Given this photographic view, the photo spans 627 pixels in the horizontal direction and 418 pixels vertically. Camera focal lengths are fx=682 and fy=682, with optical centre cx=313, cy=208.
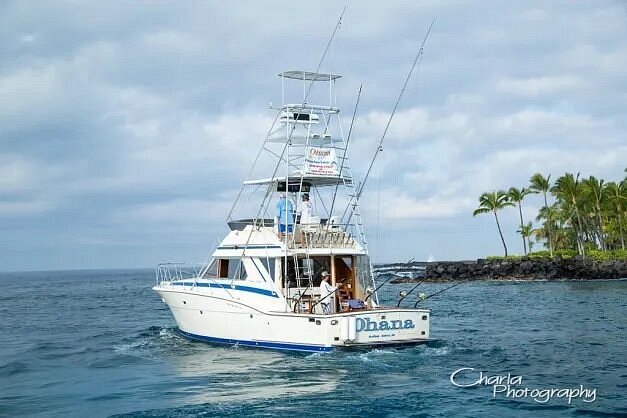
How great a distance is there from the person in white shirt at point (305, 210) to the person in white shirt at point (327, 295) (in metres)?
1.85

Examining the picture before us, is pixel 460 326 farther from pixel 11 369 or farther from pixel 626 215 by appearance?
pixel 626 215

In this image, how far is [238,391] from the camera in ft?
44.6

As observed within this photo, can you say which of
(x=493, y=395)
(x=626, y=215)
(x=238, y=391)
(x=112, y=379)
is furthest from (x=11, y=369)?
(x=626, y=215)

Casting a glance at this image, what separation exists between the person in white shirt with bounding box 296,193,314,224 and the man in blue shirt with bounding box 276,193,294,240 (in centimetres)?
27

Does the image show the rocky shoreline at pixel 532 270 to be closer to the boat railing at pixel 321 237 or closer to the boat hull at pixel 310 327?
the boat railing at pixel 321 237

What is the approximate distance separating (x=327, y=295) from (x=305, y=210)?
3138mm

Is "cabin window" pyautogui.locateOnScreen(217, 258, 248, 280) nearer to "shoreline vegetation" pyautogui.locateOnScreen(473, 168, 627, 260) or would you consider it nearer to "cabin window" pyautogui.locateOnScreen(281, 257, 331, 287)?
"cabin window" pyautogui.locateOnScreen(281, 257, 331, 287)

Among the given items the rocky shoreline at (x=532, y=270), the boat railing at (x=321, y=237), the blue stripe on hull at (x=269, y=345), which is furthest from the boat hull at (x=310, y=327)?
the rocky shoreline at (x=532, y=270)

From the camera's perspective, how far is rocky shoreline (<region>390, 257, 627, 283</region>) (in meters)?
57.7

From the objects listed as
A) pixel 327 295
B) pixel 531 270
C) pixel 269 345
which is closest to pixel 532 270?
pixel 531 270
